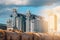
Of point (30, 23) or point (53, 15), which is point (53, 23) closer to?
point (53, 15)

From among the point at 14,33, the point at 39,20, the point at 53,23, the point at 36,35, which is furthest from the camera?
the point at 39,20

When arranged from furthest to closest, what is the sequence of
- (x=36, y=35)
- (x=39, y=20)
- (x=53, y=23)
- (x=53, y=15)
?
(x=39, y=20) → (x=53, y=15) → (x=53, y=23) → (x=36, y=35)

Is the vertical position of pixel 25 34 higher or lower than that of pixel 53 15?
lower

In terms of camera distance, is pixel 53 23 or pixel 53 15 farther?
pixel 53 15

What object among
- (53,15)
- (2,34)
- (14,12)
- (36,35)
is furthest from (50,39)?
(14,12)

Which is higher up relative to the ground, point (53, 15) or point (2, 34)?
point (53, 15)

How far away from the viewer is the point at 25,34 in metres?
1.98

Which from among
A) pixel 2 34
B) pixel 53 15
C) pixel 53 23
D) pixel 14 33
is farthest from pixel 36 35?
pixel 53 15

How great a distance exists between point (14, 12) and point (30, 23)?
34cm

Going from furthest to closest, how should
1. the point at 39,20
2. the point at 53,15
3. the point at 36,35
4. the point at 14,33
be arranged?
the point at 39,20 < the point at 53,15 < the point at 36,35 < the point at 14,33

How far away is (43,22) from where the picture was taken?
3.44 meters

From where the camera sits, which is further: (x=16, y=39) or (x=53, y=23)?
(x=53, y=23)

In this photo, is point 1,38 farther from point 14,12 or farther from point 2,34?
point 14,12

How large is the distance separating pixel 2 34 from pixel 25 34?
277 mm
